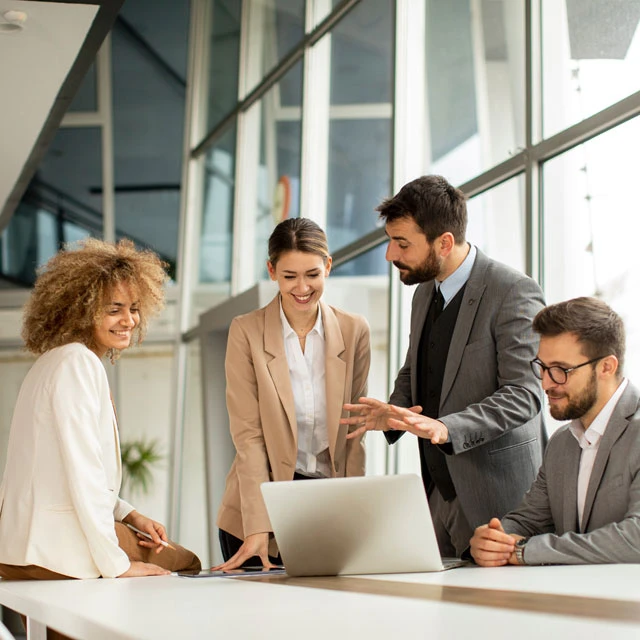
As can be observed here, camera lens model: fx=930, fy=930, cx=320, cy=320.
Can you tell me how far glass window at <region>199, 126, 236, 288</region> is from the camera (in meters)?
9.10

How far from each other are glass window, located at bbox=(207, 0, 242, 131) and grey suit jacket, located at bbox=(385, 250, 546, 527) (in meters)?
6.69

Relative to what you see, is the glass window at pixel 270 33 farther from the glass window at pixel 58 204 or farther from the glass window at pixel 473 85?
the glass window at pixel 58 204

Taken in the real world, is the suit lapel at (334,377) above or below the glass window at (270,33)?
below

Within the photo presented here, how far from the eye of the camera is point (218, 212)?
9.43 m

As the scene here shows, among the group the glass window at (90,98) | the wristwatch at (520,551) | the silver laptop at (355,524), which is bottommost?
the wristwatch at (520,551)

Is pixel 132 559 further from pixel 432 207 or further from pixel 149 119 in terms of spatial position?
pixel 149 119

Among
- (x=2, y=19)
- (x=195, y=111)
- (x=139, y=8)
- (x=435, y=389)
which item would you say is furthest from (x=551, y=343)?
(x=139, y=8)

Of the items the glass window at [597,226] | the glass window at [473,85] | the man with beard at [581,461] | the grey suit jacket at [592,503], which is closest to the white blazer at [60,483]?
the man with beard at [581,461]

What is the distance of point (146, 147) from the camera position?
12578mm

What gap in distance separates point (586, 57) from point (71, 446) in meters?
2.71

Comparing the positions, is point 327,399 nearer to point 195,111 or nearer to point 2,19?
point 2,19

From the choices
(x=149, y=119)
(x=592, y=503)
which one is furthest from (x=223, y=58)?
(x=592, y=503)

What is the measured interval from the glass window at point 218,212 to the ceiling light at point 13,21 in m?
4.38

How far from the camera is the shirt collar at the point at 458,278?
2844 millimetres
